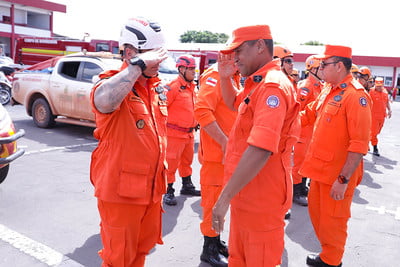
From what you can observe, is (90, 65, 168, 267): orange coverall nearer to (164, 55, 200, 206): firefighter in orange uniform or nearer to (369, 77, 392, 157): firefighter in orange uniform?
(164, 55, 200, 206): firefighter in orange uniform

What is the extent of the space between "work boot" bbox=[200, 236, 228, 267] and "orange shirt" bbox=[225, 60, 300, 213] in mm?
1466

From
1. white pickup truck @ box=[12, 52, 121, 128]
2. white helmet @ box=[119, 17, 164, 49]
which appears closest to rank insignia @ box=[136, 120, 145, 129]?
white helmet @ box=[119, 17, 164, 49]

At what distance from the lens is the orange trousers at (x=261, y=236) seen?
88.4 inches

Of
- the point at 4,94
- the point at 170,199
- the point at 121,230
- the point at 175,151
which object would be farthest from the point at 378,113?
the point at 4,94

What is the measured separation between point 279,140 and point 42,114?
9.14 meters

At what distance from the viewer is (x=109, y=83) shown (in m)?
2.15

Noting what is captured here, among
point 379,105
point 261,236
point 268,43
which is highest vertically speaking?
point 268,43

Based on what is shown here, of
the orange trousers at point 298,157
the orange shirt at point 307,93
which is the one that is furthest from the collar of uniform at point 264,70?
the orange trousers at point 298,157

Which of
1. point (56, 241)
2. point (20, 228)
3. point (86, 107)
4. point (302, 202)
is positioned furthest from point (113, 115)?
point (86, 107)

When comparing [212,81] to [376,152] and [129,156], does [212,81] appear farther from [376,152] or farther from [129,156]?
[376,152]

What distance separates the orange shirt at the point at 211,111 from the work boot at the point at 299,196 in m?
2.71

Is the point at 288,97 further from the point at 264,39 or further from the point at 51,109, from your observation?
the point at 51,109

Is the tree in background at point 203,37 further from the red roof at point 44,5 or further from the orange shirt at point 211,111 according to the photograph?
the orange shirt at point 211,111

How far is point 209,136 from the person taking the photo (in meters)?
3.54
